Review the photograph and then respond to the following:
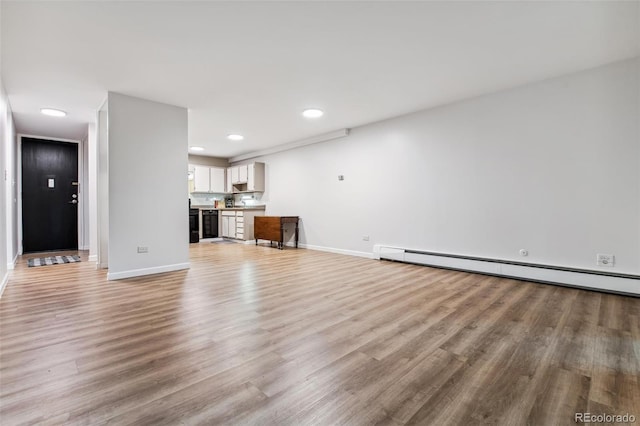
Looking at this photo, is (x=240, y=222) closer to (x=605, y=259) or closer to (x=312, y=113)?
(x=312, y=113)

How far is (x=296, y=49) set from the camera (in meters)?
2.83

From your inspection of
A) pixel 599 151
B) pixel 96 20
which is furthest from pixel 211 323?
pixel 599 151

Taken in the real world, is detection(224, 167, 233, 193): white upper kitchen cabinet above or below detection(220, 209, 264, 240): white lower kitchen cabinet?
→ above

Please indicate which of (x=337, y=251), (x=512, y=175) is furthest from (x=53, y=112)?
(x=512, y=175)

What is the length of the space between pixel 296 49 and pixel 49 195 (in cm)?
648

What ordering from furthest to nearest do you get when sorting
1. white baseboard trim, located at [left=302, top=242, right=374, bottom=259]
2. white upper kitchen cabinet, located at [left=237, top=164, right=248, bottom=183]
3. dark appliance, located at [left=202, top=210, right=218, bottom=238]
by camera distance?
dark appliance, located at [left=202, top=210, right=218, bottom=238]
white upper kitchen cabinet, located at [left=237, top=164, right=248, bottom=183]
white baseboard trim, located at [left=302, top=242, right=374, bottom=259]

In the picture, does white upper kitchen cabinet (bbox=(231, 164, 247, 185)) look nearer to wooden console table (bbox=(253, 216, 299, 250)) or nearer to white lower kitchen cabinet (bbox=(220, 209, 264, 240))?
white lower kitchen cabinet (bbox=(220, 209, 264, 240))

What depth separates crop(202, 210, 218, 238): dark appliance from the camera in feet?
27.2

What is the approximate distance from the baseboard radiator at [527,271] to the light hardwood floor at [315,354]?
20 centimetres

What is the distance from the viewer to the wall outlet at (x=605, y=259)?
320 cm

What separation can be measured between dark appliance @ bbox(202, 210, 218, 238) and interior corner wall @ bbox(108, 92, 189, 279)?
3.95 metres

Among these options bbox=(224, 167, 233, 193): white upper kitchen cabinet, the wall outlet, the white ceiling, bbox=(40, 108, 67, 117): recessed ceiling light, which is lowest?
the wall outlet

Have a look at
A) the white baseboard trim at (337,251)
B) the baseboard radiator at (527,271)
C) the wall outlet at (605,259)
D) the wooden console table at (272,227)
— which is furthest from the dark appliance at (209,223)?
the wall outlet at (605,259)

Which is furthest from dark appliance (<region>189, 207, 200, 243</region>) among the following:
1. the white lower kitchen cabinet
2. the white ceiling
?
the white ceiling
